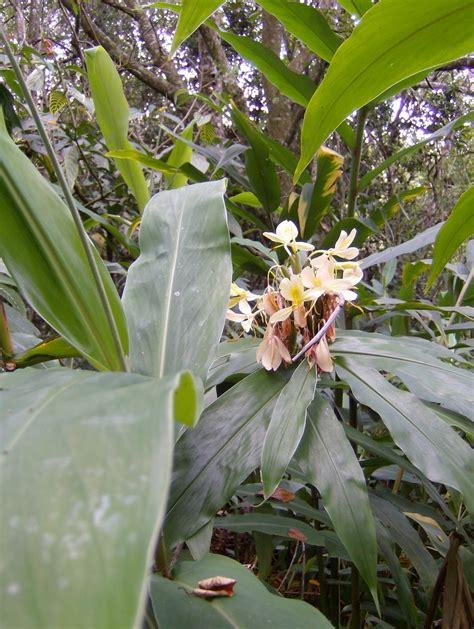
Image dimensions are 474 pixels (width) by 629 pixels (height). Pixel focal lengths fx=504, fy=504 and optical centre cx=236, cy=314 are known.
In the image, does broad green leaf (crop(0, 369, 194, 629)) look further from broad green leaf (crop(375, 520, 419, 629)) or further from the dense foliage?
broad green leaf (crop(375, 520, 419, 629))

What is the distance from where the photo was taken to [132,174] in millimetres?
1102

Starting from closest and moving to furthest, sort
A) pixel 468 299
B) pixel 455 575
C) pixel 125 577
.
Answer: pixel 125 577, pixel 455 575, pixel 468 299

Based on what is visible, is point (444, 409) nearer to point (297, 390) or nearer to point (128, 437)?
point (297, 390)

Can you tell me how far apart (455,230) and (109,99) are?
0.69 metres

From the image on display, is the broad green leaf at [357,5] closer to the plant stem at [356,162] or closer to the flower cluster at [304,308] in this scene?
the plant stem at [356,162]

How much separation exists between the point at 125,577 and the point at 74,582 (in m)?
0.02

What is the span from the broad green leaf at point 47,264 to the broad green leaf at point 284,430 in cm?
15

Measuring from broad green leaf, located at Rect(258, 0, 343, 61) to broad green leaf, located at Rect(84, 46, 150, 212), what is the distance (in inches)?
12.9

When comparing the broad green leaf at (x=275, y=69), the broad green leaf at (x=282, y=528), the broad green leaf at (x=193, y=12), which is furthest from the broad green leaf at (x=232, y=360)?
the broad green leaf at (x=275, y=69)

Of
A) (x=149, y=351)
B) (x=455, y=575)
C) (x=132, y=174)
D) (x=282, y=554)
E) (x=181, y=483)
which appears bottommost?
(x=282, y=554)

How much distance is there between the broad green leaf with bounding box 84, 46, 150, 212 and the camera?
91 cm

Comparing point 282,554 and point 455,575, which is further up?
point 455,575

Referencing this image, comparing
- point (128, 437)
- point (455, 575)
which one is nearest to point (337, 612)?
point (455, 575)

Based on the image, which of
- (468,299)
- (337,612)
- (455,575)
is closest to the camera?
(455,575)
